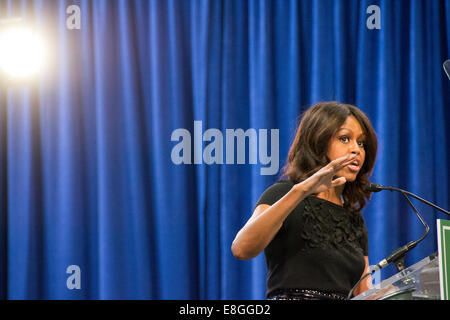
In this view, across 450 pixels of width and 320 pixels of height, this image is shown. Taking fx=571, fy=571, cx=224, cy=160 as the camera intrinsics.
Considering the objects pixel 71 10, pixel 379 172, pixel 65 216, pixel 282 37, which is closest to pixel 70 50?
pixel 71 10

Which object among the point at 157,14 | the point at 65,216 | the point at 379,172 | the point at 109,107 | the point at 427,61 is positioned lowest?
the point at 65,216

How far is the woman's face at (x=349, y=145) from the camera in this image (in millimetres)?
1667

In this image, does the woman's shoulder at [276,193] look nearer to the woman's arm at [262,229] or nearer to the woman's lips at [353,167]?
the woman's arm at [262,229]

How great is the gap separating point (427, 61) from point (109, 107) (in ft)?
5.59

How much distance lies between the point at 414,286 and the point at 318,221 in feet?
1.62

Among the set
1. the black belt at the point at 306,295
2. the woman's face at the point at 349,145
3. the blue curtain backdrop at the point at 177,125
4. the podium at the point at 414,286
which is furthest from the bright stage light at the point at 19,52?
the podium at the point at 414,286

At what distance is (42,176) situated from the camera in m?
2.94

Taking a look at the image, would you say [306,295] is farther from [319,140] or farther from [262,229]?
[319,140]

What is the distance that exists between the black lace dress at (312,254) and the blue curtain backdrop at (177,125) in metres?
1.23

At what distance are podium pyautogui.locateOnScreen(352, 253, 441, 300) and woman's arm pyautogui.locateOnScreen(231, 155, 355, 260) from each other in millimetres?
288

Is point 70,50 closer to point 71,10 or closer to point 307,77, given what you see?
point 71,10

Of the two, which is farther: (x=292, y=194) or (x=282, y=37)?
(x=282, y=37)

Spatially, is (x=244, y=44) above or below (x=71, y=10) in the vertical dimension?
below

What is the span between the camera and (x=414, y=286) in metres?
1.19
